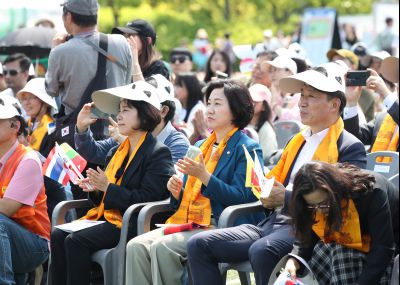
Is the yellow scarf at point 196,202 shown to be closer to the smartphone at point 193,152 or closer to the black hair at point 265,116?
the smartphone at point 193,152

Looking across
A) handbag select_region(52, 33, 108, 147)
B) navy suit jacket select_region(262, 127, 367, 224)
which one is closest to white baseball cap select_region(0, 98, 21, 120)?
handbag select_region(52, 33, 108, 147)

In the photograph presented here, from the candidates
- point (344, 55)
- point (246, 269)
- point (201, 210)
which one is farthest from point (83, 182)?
point (344, 55)

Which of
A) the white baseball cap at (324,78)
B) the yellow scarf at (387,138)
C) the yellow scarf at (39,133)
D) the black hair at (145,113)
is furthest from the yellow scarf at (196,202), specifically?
the yellow scarf at (39,133)

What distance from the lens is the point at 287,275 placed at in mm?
4938

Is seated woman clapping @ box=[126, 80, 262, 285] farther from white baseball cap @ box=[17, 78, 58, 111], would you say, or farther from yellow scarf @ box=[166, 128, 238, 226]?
white baseball cap @ box=[17, 78, 58, 111]

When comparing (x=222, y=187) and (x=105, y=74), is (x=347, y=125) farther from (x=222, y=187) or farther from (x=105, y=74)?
(x=105, y=74)

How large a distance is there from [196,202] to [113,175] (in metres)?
0.71

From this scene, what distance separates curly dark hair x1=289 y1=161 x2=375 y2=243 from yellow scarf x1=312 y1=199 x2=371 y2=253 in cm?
5

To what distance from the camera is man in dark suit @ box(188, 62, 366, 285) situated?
17.8 feet

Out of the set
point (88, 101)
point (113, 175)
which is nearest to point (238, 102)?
point (113, 175)

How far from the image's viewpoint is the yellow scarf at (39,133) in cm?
822

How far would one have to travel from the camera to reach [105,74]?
7.34m

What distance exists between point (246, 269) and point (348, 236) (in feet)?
3.19

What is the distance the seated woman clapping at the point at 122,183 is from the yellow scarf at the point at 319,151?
0.85 metres
